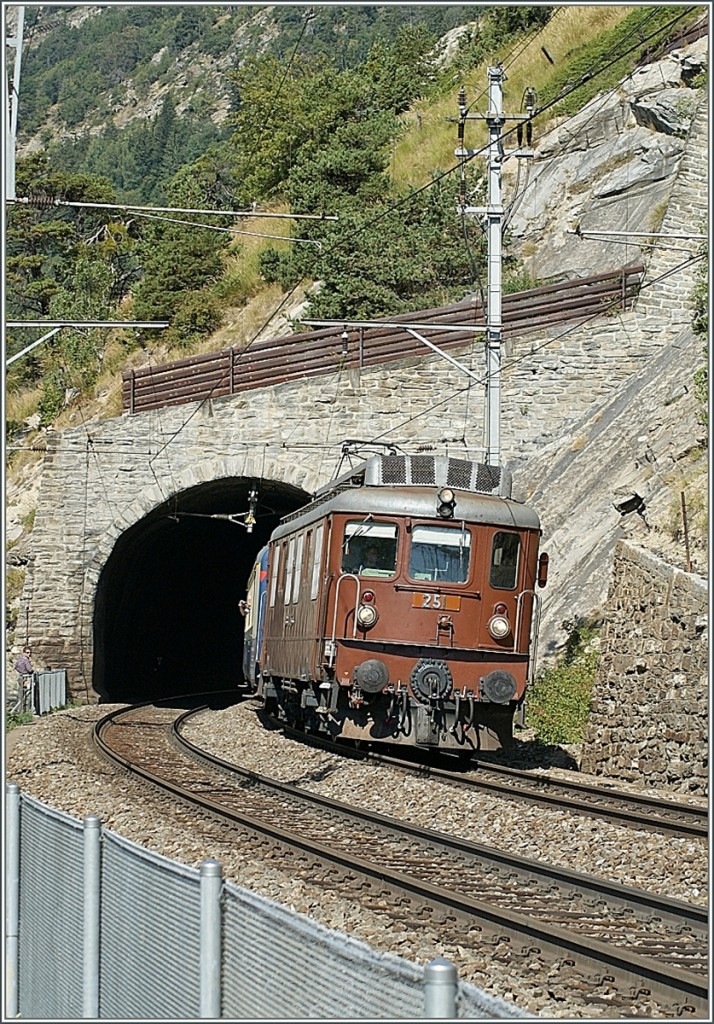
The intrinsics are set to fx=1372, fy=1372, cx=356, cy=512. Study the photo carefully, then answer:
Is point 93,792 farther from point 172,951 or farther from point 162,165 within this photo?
point 162,165

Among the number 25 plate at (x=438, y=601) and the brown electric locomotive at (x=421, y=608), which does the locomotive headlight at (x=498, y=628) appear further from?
the number 25 plate at (x=438, y=601)

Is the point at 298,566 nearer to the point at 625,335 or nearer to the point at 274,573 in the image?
the point at 274,573

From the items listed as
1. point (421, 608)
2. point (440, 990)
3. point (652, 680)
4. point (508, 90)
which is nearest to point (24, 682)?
point (421, 608)

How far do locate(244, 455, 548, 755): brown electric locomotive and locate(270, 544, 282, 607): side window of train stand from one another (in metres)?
3.73

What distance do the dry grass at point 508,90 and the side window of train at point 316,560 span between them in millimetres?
27194

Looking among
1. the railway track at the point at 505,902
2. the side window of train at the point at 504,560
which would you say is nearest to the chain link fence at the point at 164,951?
the railway track at the point at 505,902

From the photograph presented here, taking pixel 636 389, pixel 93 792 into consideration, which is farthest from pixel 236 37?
pixel 93 792

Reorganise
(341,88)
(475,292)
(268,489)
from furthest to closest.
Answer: (341,88) → (475,292) → (268,489)

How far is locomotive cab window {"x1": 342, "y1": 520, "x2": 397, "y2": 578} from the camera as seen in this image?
1619 cm

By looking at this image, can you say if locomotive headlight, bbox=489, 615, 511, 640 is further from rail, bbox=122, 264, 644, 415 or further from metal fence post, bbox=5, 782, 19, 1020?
rail, bbox=122, 264, 644, 415

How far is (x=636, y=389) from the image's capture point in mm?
25359

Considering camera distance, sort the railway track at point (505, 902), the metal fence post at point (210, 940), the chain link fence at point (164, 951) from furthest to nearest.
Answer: the railway track at point (505, 902) < the metal fence post at point (210, 940) < the chain link fence at point (164, 951)

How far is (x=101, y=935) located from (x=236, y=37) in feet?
A: 597

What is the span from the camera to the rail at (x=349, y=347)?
2808 cm
